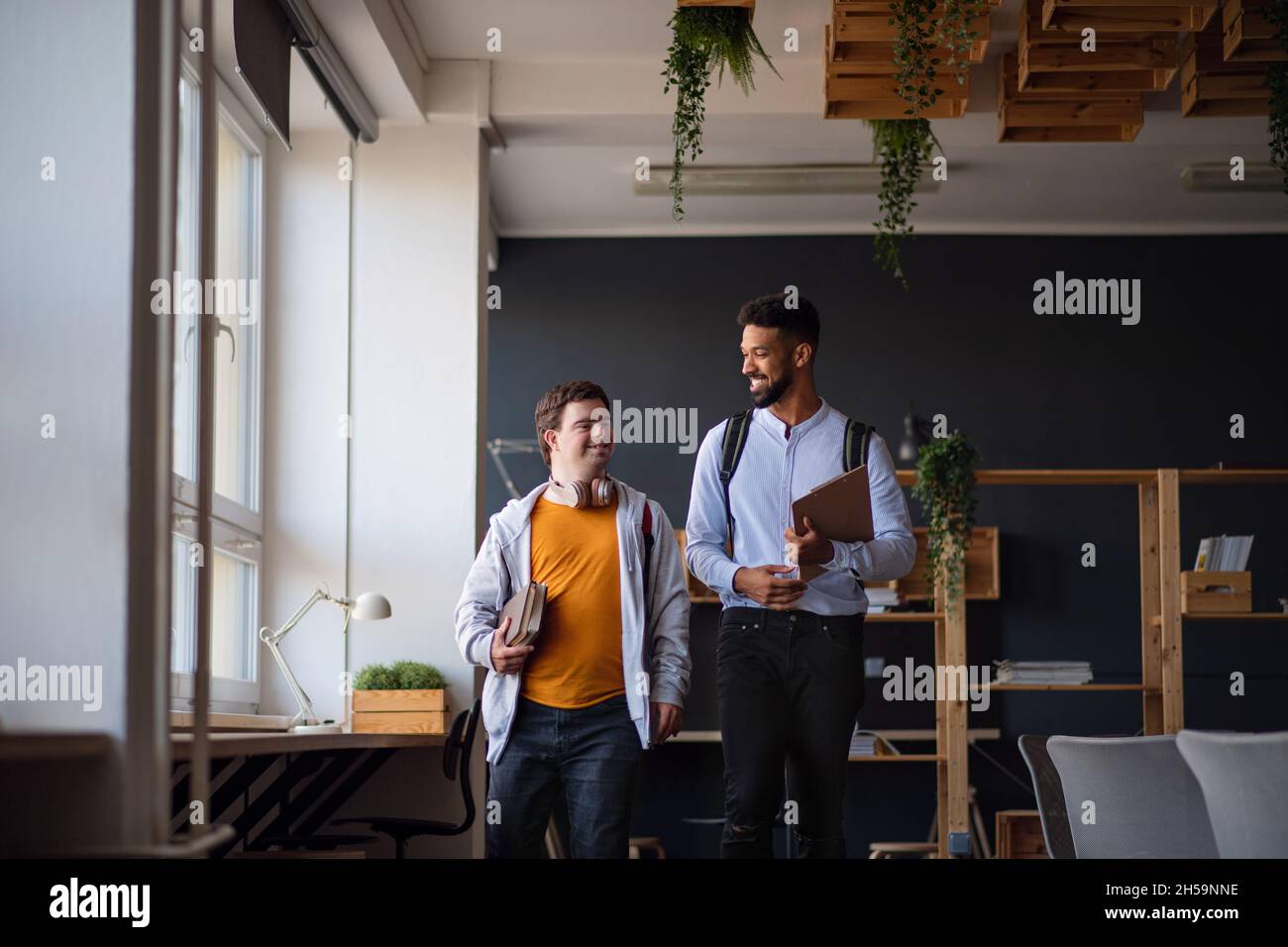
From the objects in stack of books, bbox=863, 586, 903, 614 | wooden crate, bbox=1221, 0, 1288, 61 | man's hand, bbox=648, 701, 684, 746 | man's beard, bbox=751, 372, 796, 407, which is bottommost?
man's hand, bbox=648, 701, 684, 746

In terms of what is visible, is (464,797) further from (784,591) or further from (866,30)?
(866,30)

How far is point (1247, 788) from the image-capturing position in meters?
2.88

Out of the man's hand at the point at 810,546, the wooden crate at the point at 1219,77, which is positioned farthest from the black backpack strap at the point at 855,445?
the wooden crate at the point at 1219,77

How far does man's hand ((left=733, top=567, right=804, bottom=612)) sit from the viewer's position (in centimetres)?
388

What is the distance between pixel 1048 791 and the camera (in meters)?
3.77

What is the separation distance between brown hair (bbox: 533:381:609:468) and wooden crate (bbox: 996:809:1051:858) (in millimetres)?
4596

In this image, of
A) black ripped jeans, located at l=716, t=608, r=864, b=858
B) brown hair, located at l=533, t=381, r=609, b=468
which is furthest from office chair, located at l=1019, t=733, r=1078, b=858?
brown hair, located at l=533, t=381, r=609, b=468

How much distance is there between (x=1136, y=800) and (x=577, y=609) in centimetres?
144

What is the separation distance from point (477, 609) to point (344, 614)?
2549 millimetres

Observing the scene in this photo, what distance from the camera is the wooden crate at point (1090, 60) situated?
5789 millimetres

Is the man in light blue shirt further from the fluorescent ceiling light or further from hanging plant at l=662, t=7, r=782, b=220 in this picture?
the fluorescent ceiling light

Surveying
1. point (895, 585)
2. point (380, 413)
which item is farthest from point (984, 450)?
point (380, 413)

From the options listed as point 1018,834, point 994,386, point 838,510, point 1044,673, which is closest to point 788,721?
point 838,510
